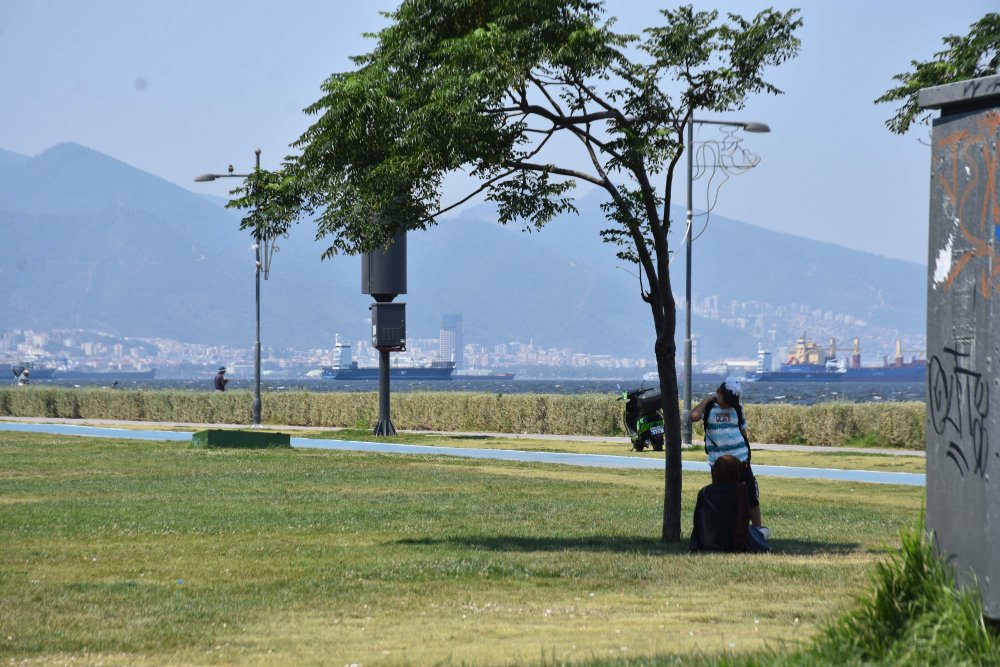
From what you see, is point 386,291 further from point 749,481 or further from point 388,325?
point 749,481

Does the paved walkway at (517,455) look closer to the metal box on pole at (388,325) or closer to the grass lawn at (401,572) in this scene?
the metal box on pole at (388,325)

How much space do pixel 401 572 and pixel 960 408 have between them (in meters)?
5.95

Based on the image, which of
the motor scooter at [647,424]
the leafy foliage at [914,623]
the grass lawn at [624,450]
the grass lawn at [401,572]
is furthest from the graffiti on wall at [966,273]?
the motor scooter at [647,424]

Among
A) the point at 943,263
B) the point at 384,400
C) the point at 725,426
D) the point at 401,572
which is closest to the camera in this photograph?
the point at 943,263

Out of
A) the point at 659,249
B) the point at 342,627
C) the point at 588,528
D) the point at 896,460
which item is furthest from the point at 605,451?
the point at 342,627

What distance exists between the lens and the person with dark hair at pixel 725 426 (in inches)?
529

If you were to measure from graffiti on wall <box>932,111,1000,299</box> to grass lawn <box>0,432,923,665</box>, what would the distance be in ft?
6.83

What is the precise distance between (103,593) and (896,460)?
21.3 metres

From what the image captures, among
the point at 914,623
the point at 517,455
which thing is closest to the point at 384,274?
the point at 517,455

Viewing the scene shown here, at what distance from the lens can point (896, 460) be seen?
29.1 meters

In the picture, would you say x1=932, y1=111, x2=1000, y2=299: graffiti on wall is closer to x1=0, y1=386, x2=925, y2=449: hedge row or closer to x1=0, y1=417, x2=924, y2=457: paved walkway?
x1=0, y1=417, x2=924, y2=457: paved walkway

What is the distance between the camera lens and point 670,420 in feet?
45.0

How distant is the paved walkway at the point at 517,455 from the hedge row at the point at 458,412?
352 cm

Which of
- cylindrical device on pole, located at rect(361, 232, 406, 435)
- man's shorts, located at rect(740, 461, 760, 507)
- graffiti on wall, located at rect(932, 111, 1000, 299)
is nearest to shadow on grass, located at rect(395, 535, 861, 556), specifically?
man's shorts, located at rect(740, 461, 760, 507)
